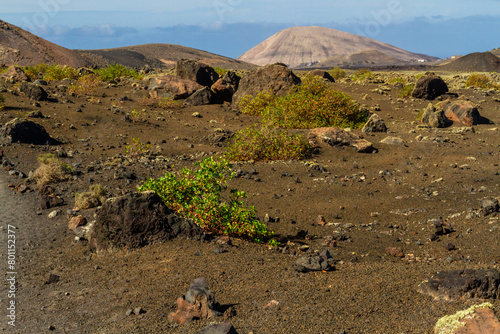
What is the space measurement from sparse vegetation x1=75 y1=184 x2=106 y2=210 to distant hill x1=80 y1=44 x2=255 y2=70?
224 feet

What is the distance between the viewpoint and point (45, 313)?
4.56m

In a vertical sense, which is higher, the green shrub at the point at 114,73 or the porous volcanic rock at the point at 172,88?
the green shrub at the point at 114,73

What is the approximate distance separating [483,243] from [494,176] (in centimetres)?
430

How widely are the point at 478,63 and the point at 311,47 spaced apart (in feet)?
345

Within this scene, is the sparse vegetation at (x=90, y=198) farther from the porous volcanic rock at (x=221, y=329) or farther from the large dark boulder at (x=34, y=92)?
the large dark boulder at (x=34, y=92)

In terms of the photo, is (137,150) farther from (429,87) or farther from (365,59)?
(365,59)

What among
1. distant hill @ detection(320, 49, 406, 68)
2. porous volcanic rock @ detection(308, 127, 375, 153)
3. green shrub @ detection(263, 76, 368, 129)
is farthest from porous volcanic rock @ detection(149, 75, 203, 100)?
distant hill @ detection(320, 49, 406, 68)

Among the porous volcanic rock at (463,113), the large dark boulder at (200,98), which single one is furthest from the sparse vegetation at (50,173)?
the porous volcanic rock at (463,113)

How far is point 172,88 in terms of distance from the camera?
21281 mm

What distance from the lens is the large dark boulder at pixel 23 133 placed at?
41.5 feet

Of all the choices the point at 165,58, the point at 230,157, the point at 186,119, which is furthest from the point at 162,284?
the point at 165,58

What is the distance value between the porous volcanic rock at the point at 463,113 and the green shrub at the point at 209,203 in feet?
41.3

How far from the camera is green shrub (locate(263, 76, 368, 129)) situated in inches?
604

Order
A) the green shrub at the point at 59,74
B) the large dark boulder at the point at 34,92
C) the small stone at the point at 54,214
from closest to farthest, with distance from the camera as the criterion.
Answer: the small stone at the point at 54,214 → the large dark boulder at the point at 34,92 → the green shrub at the point at 59,74
